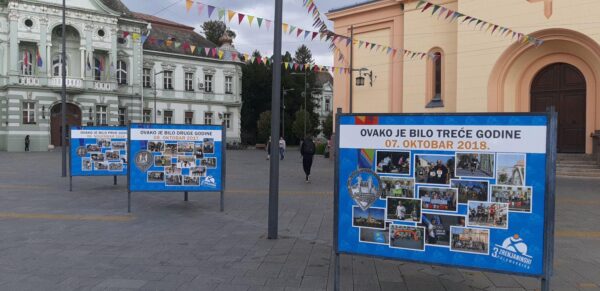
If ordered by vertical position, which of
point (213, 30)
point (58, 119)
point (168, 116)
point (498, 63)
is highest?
point (213, 30)

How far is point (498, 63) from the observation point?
69.6 ft

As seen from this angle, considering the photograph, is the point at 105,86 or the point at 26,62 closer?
the point at 26,62

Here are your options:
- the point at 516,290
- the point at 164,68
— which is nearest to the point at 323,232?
the point at 516,290

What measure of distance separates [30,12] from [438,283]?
44.7 m

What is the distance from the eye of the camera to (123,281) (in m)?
5.08

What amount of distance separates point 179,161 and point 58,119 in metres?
39.8

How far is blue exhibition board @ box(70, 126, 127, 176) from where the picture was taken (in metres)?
12.4

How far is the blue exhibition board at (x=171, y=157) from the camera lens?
30.3 feet

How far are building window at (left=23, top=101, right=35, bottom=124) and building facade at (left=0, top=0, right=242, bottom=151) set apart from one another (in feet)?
0.25

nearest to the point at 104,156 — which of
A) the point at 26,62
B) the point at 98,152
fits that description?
the point at 98,152

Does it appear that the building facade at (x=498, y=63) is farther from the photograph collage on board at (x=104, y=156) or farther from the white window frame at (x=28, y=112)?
the white window frame at (x=28, y=112)

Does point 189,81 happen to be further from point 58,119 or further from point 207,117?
point 58,119

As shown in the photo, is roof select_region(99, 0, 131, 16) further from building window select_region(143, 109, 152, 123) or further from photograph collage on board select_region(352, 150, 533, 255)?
photograph collage on board select_region(352, 150, 533, 255)

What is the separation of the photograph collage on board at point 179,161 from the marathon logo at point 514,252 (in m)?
6.34
